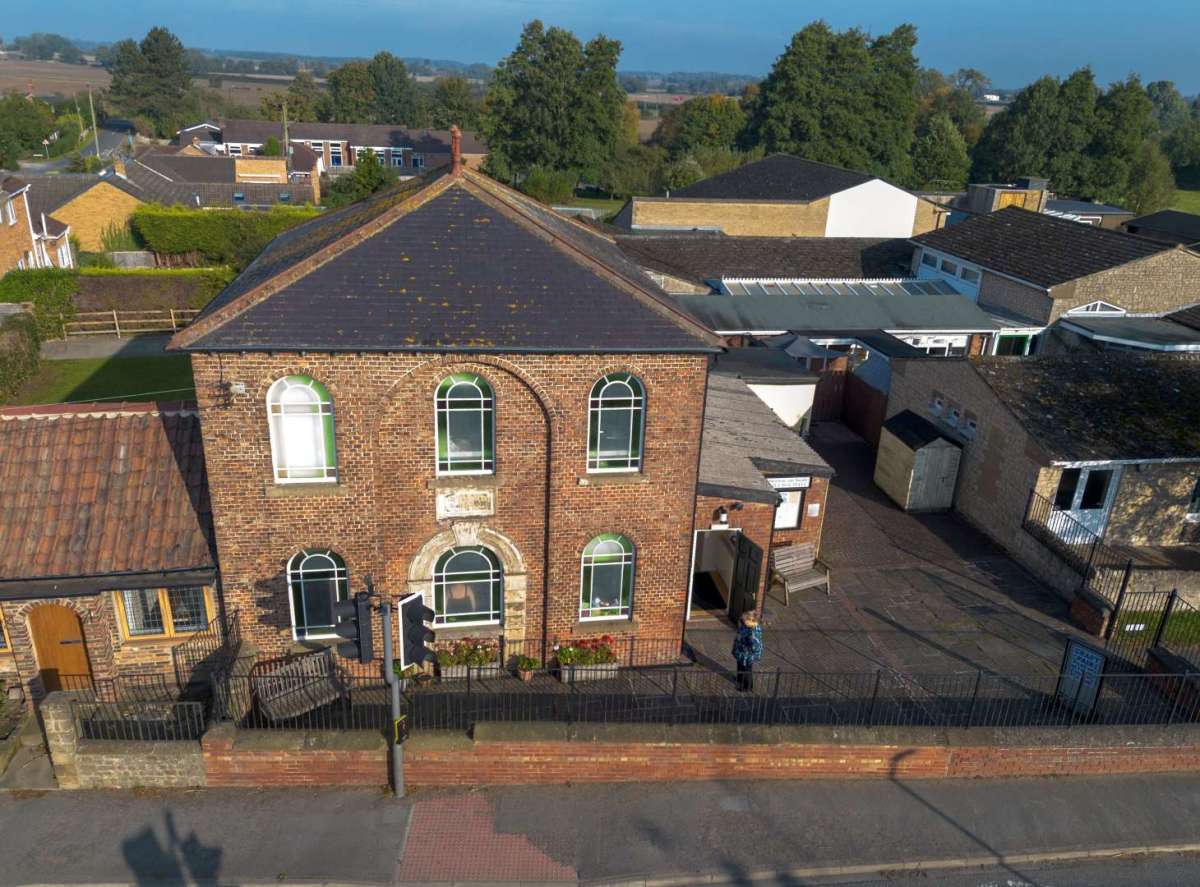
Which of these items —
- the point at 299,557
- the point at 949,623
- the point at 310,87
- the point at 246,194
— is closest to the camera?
the point at 299,557

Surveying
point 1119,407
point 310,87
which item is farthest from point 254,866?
point 310,87

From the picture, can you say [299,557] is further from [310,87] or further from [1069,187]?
[310,87]

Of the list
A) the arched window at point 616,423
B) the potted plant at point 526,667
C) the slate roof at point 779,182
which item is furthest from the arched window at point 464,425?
the slate roof at point 779,182

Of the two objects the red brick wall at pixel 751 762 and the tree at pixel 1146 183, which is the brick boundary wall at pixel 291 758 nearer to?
the red brick wall at pixel 751 762

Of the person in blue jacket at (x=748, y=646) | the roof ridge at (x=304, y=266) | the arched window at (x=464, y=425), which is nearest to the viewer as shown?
the roof ridge at (x=304, y=266)

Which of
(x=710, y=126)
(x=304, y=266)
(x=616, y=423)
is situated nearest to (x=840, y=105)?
(x=710, y=126)

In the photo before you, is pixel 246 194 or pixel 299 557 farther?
pixel 246 194

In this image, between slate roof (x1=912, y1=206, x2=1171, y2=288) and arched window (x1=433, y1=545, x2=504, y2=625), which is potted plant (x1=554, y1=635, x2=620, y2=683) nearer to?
arched window (x1=433, y1=545, x2=504, y2=625)
